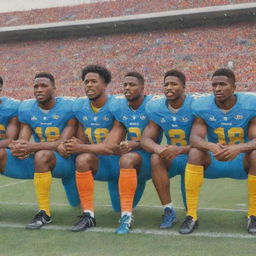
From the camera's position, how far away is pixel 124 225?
3869mm

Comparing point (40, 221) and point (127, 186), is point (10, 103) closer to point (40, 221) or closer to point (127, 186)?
point (40, 221)

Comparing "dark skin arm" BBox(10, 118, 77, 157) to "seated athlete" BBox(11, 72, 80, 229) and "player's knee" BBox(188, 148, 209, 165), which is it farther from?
"player's knee" BBox(188, 148, 209, 165)

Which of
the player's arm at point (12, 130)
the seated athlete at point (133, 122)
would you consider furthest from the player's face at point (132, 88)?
the player's arm at point (12, 130)

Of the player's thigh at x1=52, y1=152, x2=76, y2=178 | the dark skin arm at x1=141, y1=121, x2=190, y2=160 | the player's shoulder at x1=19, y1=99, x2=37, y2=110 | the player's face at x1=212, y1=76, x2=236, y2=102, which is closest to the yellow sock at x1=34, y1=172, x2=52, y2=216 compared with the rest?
the player's thigh at x1=52, y1=152, x2=76, y2=178

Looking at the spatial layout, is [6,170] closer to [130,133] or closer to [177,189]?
[130,133]

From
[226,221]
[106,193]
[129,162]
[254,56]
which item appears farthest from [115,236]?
[254,56]

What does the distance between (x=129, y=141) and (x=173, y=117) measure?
467mm

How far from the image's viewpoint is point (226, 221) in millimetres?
4168

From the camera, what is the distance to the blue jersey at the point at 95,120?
4.45 meters

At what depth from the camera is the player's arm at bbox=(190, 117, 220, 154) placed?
3787 mm

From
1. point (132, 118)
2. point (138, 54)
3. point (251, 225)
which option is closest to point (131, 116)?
point (132, 118)

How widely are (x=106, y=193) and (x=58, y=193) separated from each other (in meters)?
0.62

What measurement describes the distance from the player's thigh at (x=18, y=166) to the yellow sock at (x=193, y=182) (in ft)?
5.11

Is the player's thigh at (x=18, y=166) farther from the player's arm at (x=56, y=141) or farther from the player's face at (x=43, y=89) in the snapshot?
the player's face at (x=43, y=89)
